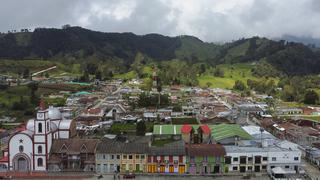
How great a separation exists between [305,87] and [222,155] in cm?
7391

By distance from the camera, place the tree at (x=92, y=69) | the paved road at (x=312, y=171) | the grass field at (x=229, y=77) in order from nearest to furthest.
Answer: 1. the paved road at (x=312, y=171)
2. the grass field at (x=229, y=77)
3. the tree at (x=92, y=69)

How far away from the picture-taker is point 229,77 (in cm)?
13338

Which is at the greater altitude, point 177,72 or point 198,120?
point 177,72

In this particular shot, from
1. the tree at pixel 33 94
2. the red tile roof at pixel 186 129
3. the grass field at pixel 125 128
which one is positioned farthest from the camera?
the tree at pixel 33 94

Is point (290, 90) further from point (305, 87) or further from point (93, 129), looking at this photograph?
point (93, 129)

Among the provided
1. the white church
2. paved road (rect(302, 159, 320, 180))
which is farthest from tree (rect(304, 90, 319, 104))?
the white church

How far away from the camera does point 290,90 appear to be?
98312mm

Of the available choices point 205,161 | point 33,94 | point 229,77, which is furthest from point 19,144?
point 229,77

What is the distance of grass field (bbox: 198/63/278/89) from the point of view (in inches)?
4847

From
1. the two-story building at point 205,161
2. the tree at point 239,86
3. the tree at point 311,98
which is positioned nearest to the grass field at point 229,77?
the tree at point 239,86

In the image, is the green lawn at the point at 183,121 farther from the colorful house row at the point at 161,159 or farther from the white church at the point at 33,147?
the white church at the point at 33,147

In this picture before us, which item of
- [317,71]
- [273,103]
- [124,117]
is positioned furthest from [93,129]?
[317,71]

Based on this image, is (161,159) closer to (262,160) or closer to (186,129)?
(262,160)

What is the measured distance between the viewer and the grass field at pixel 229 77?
404ft
